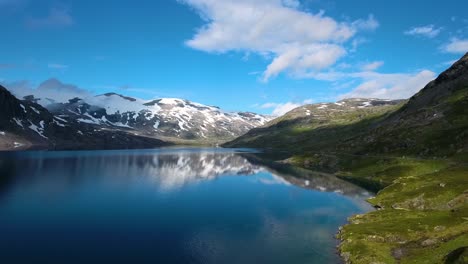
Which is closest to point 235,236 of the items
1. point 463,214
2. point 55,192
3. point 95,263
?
point 95,263

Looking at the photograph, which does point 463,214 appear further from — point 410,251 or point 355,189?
point 355,189

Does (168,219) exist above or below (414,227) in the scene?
below

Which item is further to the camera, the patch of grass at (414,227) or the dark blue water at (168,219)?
the dark blue water at (168,219)

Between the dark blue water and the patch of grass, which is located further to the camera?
the dark blue water

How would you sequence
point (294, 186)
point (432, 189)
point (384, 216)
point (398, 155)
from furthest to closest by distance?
point (398, 155), point (294, 186), point (432, 189), point (384, 216)

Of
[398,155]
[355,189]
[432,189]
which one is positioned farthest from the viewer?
[398,155]

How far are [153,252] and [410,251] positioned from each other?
4258 cm

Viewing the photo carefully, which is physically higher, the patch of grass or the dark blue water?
the patch of grass

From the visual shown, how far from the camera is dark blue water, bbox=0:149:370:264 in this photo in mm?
62625

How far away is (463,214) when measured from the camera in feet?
237

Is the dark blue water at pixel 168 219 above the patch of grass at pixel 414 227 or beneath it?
beneath

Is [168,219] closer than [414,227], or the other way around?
[414,227]

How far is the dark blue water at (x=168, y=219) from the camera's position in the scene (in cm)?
6262

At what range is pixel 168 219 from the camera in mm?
88750
